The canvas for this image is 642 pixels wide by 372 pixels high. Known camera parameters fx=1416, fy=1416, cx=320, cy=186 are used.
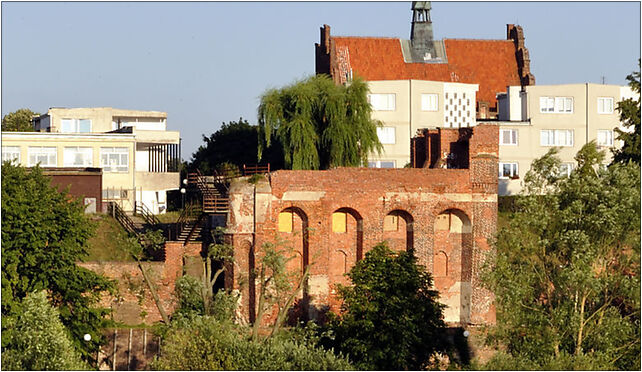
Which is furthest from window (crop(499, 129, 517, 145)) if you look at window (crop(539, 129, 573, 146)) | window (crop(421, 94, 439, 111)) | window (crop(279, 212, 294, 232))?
window (crop(279, 212, 294, 232))

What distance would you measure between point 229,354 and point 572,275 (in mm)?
11593

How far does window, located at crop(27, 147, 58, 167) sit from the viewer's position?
72688 millimetres

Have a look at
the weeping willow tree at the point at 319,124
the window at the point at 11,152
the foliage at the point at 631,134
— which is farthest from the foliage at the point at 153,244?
the foliage at the point at 631,134

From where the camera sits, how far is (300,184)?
55.0m

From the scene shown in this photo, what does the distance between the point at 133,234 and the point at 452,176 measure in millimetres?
15373

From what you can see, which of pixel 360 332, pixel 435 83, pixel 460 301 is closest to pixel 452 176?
pixel 460 301

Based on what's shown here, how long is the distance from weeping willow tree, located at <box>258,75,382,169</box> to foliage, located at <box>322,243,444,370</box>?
1402 cm

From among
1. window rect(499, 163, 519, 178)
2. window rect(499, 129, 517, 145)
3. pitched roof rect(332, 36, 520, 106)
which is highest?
pitched roof rect(332, 36, 520, 106)

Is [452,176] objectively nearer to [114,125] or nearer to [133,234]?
[133,234]

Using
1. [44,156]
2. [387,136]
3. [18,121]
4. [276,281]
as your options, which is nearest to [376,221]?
[276,281]

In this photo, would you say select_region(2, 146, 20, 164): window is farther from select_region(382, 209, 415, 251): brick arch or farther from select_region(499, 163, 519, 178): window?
select_region(499, 163, 519, 178): window

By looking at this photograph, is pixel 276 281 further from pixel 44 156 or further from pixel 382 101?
pixel 382 101

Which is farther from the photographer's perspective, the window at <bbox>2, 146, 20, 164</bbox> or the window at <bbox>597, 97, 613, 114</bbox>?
the window at <bbox>597, 97, 613, 114</bbox>

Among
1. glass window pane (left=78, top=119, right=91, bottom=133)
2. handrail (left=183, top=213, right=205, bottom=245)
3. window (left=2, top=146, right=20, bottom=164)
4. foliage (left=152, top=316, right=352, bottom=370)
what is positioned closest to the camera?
foliage (left=152, top=316, right=352, bottom=370)
